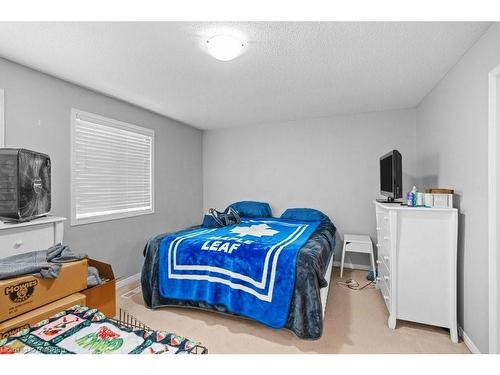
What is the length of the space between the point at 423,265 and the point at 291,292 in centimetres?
113

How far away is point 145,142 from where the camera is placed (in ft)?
11.7

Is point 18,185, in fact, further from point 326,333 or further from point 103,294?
point 326,333

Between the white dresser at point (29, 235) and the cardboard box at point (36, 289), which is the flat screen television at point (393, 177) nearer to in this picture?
the cardboard box at point (36, 289)

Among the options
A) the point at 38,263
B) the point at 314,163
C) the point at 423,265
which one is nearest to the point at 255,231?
the point at 423,265

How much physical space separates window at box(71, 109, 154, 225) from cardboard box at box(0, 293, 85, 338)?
4.66 feet

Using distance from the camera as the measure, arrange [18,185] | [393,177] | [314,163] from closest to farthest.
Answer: [18,185], [393,177], [314,163]

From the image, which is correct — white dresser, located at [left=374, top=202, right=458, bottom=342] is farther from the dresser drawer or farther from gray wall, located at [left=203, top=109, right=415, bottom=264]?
the dresser drawer

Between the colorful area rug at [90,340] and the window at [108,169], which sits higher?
the window at [108,169]

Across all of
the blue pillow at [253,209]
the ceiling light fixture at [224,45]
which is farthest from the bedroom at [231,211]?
the blue pillow at [253,209]

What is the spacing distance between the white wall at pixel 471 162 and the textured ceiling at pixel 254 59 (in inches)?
6.7

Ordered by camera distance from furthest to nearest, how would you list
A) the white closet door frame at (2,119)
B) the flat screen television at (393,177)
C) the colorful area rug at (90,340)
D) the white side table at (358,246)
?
the white side table at (358,246) < the flat screen television at (393,177) < the white closet door frame at (2,119) < the colorful area rug at (90,340)

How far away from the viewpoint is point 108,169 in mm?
3037

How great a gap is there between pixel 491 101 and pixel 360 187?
2237 mm

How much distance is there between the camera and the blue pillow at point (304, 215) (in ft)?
12.4
